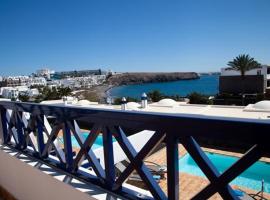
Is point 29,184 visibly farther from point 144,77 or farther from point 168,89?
point 144,77

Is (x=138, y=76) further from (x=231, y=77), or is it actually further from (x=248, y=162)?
(x=248, y=162)

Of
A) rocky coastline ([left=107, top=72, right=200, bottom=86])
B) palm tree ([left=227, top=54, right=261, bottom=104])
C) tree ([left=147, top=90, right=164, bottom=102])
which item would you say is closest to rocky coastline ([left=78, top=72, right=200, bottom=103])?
rocky coastline ([left=107, top=72, right=200, bottom=86])

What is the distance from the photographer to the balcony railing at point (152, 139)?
843 mm

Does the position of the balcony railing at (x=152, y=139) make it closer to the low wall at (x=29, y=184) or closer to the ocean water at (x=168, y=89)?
the low wall at (x=29, y=184)

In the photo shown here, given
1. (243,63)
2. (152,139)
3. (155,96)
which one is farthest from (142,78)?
(152,139)

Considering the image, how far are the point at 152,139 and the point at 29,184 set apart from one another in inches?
65.5

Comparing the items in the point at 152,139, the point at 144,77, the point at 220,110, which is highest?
the point at 144,77

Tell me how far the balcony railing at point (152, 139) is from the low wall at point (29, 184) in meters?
0.13

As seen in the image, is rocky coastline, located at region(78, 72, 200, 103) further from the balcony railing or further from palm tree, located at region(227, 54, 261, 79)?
the balcony railing

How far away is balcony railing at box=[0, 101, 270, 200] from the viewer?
0.84m

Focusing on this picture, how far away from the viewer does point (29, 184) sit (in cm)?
224

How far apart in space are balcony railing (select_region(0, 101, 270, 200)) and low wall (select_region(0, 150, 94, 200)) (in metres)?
0.13

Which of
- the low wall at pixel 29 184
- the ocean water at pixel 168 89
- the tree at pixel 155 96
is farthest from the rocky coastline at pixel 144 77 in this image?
the low wall at pixel 29 184

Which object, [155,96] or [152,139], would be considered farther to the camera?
[155,96]
